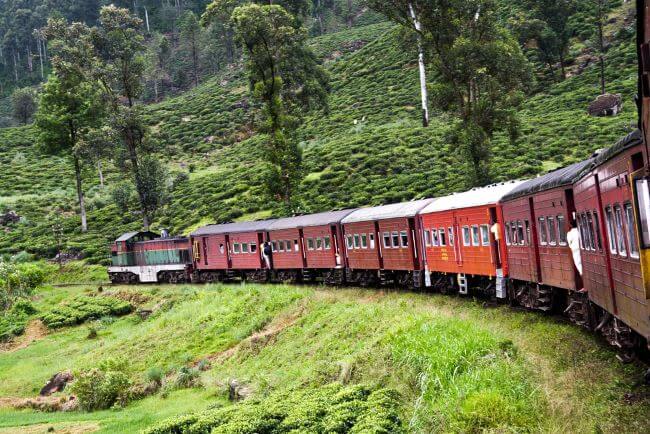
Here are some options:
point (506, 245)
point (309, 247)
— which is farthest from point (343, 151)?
point (506, 245)

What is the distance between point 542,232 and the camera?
58.3 ft

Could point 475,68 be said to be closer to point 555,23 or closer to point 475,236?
point 475,236

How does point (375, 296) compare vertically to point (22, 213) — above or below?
below

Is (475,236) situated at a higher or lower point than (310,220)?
lower

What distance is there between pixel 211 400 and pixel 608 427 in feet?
47.3

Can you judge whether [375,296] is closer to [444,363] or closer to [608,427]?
[444,363]

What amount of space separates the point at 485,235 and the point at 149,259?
3420 centimetres

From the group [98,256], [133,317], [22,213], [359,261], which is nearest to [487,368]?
[359,261]

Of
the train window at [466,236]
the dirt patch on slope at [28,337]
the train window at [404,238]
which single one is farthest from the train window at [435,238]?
the dirt patch on slope at [28,337]

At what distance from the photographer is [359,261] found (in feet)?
105

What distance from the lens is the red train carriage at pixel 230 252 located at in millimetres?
40844

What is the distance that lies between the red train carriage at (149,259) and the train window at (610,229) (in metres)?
38.4

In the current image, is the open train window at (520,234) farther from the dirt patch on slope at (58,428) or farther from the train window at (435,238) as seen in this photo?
the dirt patch on slope at (58,428)

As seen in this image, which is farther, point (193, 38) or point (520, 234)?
point (193, 38)
